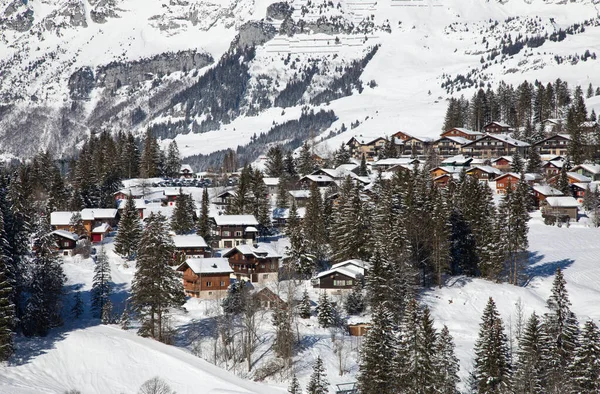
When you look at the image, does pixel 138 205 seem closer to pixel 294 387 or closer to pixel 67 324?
pixel 67 324

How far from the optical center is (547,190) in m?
97.2

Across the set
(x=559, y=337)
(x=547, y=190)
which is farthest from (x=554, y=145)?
(x=559, y=337)

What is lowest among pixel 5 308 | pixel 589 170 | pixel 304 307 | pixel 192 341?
pixel 192 341

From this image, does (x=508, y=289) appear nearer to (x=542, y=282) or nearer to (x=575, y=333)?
(x=542, y=282)

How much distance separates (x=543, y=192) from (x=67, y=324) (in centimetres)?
6329

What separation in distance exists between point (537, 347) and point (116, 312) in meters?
A: 33.7

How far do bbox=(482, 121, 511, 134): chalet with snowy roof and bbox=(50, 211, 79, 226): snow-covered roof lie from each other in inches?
3429

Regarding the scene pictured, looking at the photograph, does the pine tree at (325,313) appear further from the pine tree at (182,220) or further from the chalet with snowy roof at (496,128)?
the chalet with snowy roof at (496,128)

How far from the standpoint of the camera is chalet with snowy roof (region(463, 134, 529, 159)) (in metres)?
129

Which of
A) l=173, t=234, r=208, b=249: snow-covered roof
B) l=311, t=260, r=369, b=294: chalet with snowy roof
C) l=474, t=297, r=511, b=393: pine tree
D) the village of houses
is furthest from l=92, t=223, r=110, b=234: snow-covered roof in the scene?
l=474, t=297, r=511, b=393: pine tree

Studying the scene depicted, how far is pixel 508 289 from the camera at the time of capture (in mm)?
68750

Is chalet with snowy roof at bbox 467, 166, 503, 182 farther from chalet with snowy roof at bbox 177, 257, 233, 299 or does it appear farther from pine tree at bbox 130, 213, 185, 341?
pine tree at bbox 130, 213, 185, 341

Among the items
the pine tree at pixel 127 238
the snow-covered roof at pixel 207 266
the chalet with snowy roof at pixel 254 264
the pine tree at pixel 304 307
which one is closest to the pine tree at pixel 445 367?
the pine tree at pixel 304 307

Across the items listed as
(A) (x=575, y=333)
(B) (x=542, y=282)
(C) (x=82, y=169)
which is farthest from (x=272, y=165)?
(A) (x=575, y=333)
